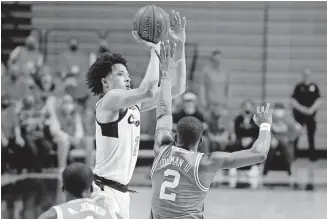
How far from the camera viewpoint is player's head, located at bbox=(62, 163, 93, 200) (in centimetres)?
336

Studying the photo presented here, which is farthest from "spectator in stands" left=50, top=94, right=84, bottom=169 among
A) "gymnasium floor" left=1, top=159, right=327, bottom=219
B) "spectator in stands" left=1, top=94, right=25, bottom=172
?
"spectator in stands" left=1, top=94, right=25, bottom=172

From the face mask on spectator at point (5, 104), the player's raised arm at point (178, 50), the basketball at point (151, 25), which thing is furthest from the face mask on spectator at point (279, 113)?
the player's raised arm at point (178, 50)

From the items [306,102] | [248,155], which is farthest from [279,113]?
[248,155]

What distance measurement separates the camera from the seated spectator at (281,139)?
36.4 feet

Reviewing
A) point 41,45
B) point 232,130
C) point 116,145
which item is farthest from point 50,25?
point 116,145

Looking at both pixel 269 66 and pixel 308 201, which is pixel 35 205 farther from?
pixel 269 66

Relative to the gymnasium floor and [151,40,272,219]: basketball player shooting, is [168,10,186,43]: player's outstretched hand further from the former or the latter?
the gymnasium floor

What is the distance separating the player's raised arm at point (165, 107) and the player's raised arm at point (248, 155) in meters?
0.36

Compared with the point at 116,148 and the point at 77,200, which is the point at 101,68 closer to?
the point at 116,148

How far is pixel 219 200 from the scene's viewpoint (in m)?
9.16

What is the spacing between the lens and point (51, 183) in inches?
407

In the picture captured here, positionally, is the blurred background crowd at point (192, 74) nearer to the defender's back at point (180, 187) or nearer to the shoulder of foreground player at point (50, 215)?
the defender's back at point (180, 187)

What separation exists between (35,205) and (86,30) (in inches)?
226

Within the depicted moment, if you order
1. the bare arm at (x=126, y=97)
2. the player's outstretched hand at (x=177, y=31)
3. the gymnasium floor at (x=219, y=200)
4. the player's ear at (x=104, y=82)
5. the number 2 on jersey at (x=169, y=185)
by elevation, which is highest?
the player's outstretched hand at (x=177, y=31)
